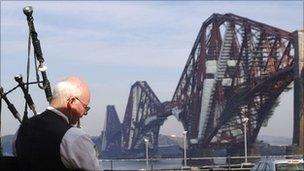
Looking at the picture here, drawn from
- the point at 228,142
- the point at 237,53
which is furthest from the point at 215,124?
the point at 237,53

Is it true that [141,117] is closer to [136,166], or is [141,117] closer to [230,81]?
[136,166]

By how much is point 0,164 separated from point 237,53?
83.5 m

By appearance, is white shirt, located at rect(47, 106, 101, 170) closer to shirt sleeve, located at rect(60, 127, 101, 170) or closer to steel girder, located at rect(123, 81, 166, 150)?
shirt sleeve, located at rect(60, 127, 101, 170)

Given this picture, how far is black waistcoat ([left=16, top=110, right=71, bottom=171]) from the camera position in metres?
2.99

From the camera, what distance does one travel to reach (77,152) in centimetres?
293

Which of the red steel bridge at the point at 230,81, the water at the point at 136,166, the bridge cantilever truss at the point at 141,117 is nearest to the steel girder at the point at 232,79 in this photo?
the red steel bridge at the point at 230,81

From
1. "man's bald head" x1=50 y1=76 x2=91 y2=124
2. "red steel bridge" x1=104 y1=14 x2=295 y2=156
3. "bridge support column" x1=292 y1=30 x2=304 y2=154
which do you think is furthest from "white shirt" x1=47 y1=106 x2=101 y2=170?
"red steel bridge" x1=104 y1=14 x2=295 y2=156

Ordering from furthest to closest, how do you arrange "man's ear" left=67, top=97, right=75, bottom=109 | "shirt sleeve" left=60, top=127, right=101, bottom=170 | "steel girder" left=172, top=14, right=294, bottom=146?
1. "steel girder" left=172, top=14, right=294, bottom=146
2. "man's ear" left=67, top=97, right=75, bottom=109
3. "shirt sleeve" left=60, top=127, right=101, bottom=170

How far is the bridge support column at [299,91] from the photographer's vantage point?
55.8 metres

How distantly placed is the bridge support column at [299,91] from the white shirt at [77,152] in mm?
53474

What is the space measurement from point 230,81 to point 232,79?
35cm

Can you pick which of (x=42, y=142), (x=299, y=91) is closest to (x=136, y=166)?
(x=299, y=91)

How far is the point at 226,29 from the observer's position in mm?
88312

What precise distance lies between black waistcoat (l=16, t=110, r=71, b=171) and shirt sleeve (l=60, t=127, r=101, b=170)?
3cm
